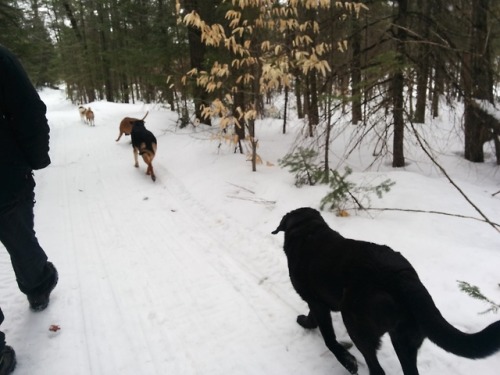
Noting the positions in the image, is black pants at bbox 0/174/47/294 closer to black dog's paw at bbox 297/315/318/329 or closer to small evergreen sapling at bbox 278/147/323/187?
black dog's paw at bbox 297/315/318/329

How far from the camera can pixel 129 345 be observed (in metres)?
2.95

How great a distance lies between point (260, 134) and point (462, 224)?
850 centimetres

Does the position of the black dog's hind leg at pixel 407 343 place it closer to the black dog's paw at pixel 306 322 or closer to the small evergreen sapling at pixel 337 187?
the black dog's paw at pixel 306 322

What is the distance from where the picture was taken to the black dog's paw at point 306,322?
298 cm

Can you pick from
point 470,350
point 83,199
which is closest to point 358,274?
point 470,350

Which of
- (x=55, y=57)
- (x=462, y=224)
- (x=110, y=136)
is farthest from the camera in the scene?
(x=55, y=57)

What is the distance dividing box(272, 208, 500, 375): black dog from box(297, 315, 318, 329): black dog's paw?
349 mm

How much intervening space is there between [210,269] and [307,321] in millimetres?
1530

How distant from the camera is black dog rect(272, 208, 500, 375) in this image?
1.79 metres

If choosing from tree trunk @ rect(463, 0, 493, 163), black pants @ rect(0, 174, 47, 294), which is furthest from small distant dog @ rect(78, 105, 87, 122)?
tree trunk @ rect(463, 0, 493, 163)

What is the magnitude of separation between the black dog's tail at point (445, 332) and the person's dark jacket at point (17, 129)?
295 cm

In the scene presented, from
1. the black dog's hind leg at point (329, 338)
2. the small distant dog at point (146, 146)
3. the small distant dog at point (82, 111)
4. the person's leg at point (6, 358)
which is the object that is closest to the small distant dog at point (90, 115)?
the small distant dog at point (82, 111)

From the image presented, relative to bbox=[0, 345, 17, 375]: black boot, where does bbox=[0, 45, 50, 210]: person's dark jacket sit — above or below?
above

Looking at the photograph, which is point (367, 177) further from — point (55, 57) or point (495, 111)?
point (55, 57)
